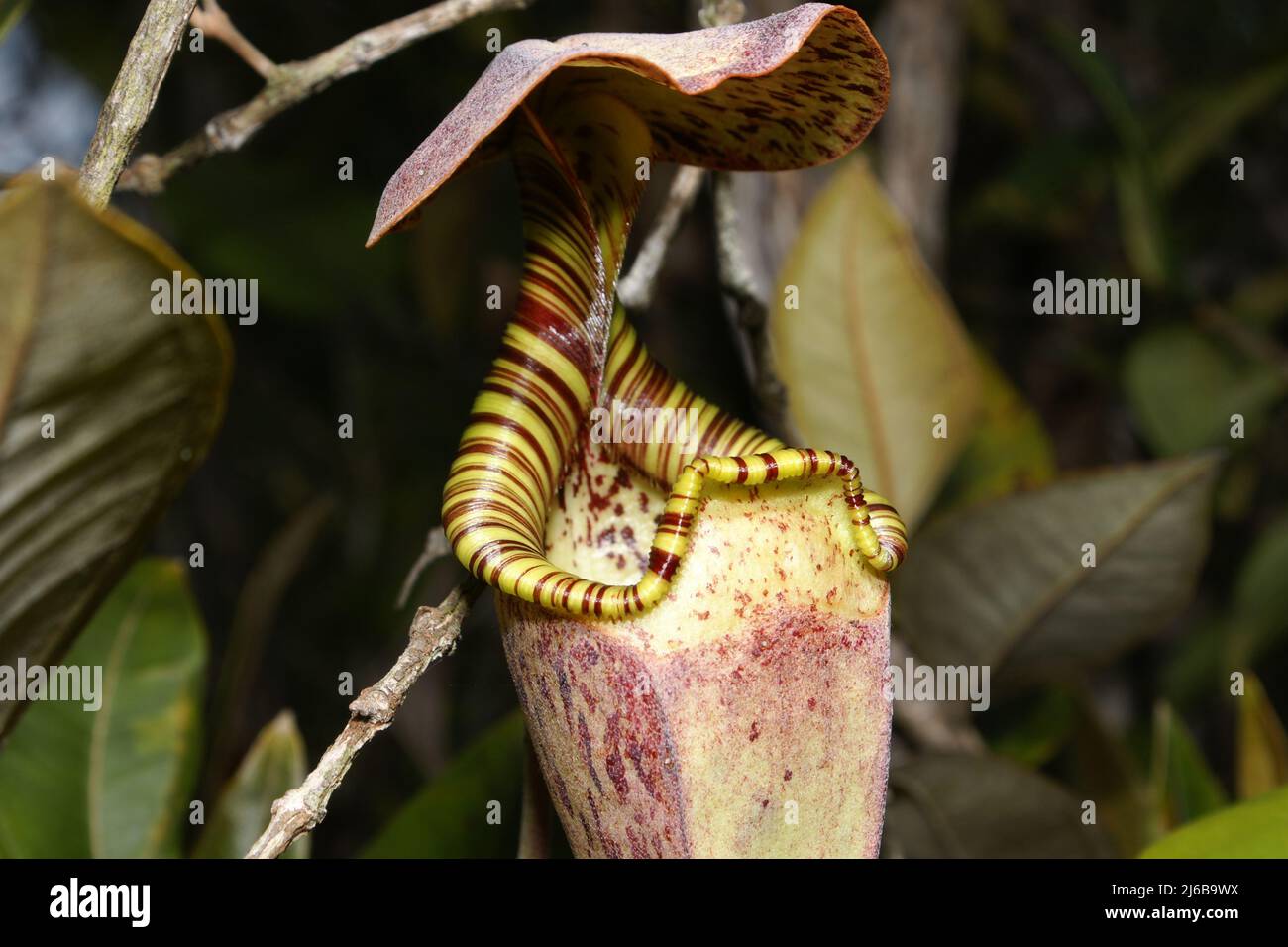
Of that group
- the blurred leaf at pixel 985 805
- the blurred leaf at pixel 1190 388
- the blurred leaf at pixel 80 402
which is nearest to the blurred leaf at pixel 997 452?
the blurred leaf at pixel 1190 388

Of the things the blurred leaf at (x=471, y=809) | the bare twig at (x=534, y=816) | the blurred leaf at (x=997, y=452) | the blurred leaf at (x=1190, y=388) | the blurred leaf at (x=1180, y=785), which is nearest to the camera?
the bare twig at (x=534, y=816)

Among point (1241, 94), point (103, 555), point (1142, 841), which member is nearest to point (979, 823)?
point (1142, 841)

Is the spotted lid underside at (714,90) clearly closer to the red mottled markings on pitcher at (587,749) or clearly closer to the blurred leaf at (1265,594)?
the red mottled markings on pitcher at (587,749)

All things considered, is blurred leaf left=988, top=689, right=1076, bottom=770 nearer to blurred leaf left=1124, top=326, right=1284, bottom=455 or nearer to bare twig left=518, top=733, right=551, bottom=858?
blurred leaf left=1124, top=326, right=1284, bottom=455

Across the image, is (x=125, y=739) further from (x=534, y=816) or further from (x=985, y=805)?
(x=985, y=805)

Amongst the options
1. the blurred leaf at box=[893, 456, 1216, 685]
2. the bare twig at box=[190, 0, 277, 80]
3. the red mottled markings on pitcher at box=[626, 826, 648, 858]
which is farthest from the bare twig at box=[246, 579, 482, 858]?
the blurred leaf at box=[893, 456, 1216, 685]

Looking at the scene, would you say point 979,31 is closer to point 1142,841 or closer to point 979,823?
point 1142,841

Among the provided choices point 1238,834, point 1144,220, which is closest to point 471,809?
point 1238,834
